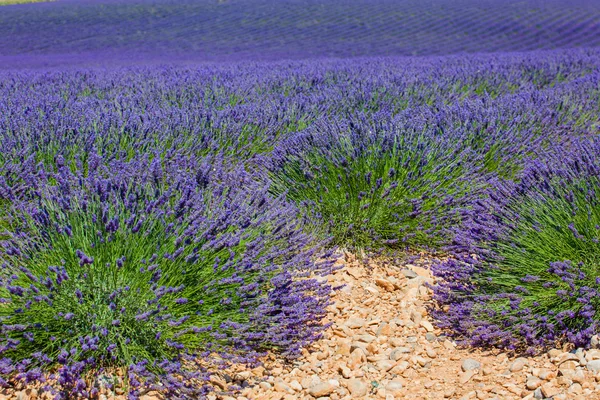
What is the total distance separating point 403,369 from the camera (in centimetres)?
230

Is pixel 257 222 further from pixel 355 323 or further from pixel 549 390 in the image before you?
pixel 549 390

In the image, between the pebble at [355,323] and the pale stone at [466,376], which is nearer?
the pale stone at [466,376]

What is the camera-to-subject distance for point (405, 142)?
134 inches

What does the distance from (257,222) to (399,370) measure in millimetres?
777

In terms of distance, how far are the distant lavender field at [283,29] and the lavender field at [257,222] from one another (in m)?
8.94

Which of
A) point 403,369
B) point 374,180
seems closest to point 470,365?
point 403,369

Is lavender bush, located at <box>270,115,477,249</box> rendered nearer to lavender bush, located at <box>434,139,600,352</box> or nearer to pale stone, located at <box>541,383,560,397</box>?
lavender bush, located at <box>434,139,600,352</box>

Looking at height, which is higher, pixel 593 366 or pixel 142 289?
pixel 142 289

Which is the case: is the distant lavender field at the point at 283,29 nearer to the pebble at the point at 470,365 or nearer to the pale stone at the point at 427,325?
the pale stone at the point at 427,325

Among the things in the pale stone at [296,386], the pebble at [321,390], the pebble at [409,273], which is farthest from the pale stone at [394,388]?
the pebble at [409,273]

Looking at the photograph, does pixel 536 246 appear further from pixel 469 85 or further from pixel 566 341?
pixel 469 85

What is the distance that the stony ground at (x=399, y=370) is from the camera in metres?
2.07

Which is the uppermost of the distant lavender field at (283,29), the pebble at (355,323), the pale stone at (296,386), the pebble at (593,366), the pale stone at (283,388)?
the pebble at (593,366)


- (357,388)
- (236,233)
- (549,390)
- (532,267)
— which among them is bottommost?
(357,388)
